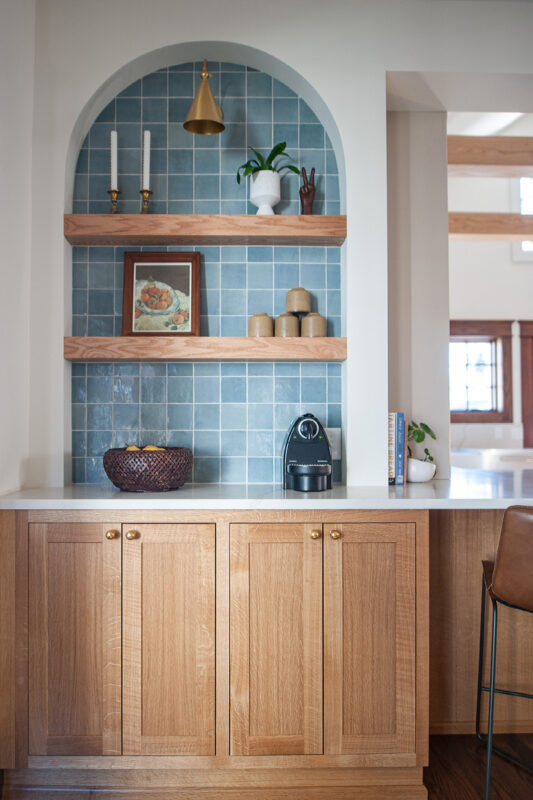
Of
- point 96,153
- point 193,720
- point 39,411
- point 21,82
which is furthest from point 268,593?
point 21,82

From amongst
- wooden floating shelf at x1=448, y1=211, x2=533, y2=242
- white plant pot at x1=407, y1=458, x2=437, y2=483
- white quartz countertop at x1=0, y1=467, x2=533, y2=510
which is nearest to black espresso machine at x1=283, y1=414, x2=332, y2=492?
white quartz countertop at x1=0, y1=467, x2=533, y2=510

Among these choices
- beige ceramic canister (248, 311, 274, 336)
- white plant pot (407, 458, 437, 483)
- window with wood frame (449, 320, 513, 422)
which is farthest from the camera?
window with wood frame (449, 320, 513, 422)

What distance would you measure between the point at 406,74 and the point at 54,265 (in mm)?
1520

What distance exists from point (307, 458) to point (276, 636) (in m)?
0.59

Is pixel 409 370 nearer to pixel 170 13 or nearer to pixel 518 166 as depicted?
pixel 170 13

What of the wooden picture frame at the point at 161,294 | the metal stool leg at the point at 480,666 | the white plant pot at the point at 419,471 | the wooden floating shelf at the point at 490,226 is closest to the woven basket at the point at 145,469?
the wooden picture frame at the point at 161,294

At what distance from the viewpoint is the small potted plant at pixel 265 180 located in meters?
2.36

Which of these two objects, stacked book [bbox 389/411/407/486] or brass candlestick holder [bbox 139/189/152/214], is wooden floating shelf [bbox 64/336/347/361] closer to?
stacked book [bbox 389/411/407/486]

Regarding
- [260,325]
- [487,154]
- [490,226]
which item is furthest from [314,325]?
[490,226]

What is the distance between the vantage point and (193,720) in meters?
1.91

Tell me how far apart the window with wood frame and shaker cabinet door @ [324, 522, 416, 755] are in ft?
20.6

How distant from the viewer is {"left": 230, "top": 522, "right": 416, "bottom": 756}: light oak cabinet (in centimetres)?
191

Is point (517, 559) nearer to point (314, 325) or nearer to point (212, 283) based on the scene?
point (314, 325)

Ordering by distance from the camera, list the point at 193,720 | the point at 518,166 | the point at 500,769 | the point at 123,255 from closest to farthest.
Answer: the point at 193,720 → the point at 500,769 → the point at 123,255 → the point at 518,166
